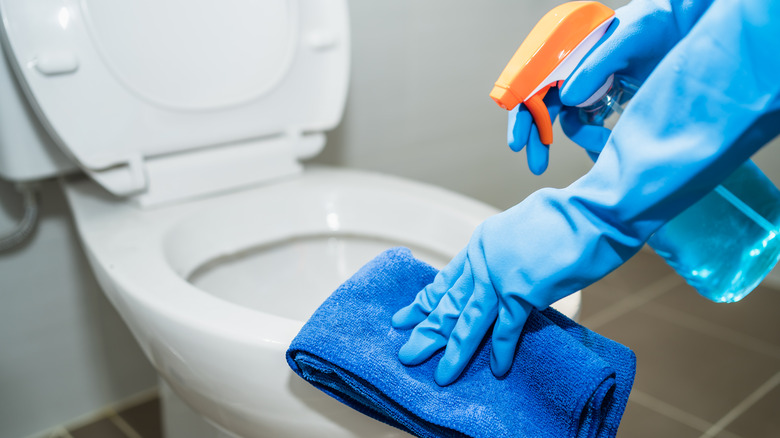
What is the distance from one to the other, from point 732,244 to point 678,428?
0.69 meters

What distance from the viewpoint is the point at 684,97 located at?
30 centimetres

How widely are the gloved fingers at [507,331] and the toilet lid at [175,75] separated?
49cm

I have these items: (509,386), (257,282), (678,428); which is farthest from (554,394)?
(678,428)

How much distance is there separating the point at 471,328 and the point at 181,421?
0.47m

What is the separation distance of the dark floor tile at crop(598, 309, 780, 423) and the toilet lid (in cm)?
69

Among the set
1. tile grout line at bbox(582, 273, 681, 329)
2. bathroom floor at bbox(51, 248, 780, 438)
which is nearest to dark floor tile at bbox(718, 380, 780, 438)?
bathroom floor at bbox(51, 248, 780, 438)

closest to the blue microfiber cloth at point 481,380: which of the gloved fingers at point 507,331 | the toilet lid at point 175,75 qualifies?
the gloved fingers at point 507,331

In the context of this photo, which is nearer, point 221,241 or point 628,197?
point 628,197

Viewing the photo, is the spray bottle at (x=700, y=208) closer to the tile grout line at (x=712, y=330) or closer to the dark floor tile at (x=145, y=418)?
the dark floor tile at (x=145, y=418)

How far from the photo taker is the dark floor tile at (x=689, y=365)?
1.03m

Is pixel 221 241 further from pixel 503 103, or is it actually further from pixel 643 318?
pixel 643 318

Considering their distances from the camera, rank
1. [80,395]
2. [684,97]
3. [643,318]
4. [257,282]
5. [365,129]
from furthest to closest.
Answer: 1. [643,318]
2. [365,129]
3. [80,395]
4. [257,282]
5. [684,97]

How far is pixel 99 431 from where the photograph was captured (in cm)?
95

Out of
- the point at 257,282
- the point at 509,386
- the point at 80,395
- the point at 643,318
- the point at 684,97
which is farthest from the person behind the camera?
the point at 643,318
